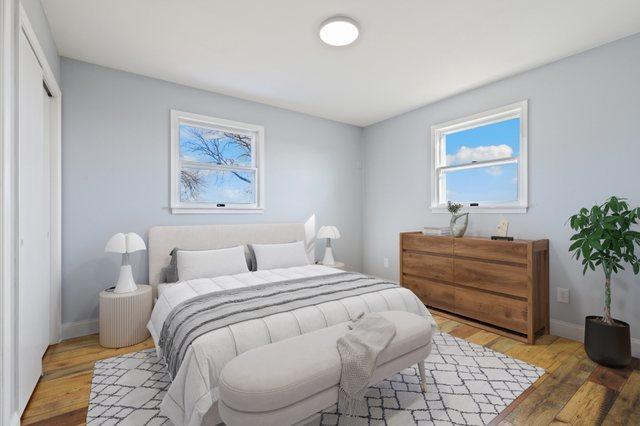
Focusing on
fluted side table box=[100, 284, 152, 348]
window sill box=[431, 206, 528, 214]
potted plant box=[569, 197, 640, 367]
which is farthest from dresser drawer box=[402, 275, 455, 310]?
fluted side table box=[100, 284, 152, 348]

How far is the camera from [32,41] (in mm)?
1964

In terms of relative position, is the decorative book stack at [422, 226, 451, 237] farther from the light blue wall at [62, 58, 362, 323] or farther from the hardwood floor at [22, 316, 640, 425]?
the light blue wall at [62, 58, 362, 323]

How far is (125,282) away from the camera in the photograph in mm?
2799

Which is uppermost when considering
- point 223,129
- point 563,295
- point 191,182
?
point 223,129

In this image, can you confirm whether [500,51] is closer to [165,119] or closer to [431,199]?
[431,199]

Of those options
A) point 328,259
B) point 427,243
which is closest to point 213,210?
point 328,259

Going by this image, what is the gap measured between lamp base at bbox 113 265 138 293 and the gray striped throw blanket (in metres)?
0.88

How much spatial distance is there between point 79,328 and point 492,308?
404 centimetres

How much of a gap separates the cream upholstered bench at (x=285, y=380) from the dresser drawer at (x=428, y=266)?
1.94m

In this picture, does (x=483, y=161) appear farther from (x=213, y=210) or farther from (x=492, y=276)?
(x=213, y=210)

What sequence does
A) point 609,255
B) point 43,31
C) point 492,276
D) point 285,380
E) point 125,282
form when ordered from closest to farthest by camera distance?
point 285,380
point 43,31
point 609,255
point 125,282
point 492,276

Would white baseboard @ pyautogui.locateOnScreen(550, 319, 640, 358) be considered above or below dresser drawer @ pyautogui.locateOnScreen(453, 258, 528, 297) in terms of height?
below

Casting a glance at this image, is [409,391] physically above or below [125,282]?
below

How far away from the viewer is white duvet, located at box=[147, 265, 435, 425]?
1.55 meters
